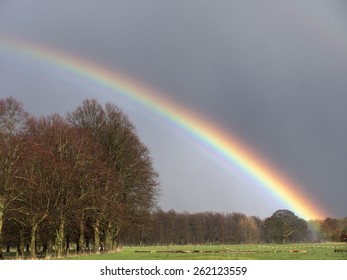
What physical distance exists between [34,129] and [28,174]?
14997 millimetres

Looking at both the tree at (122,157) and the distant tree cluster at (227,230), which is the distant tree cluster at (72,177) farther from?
the distant tree cluster at (227,230)

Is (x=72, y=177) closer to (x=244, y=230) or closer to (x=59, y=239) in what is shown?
(x=59, y=239)

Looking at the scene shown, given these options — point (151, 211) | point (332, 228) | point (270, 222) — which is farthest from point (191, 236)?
point (151, 211)

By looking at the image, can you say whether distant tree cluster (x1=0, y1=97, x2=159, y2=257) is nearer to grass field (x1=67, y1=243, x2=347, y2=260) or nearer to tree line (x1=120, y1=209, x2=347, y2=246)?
grass field (x1=67, y1=243, x2=347, y2=260)

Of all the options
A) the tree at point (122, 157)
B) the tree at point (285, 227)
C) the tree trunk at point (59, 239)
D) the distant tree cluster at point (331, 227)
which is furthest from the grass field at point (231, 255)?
the distant tree cluster at point (331, 227)

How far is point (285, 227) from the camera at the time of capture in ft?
504

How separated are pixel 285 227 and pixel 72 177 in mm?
119034

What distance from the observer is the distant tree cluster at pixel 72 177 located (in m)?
45.9

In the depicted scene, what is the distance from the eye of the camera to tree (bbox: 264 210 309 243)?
153m

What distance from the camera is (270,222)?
516 feet

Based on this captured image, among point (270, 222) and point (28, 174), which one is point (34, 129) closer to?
point (28, 174)

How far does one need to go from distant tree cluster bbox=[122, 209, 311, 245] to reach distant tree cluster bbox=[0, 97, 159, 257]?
9238 centimetres

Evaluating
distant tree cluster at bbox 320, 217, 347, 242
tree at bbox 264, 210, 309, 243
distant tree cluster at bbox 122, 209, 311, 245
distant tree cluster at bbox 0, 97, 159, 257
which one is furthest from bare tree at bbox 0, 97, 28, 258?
distant tree cluster at bbox 320, 217, 347, 242

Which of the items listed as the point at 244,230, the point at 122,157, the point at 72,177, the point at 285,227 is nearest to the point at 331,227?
the point at 244,230
